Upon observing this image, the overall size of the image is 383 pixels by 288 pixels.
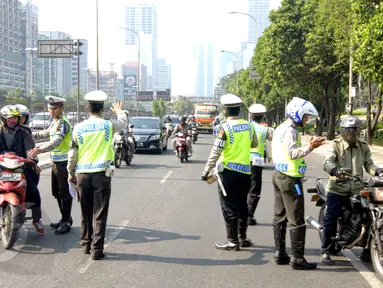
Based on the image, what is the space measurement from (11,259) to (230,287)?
2.56 m

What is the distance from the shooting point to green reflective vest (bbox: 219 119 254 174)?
6.10 metres

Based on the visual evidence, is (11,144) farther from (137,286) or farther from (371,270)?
(371,270)

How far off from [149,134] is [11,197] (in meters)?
14.7

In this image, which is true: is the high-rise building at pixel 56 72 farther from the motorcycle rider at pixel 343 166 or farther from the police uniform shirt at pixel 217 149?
the motorcycle rider at pixel 343 166

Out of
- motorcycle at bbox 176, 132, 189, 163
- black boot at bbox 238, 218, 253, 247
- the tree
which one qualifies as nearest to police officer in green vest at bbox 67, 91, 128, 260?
black boot at bbox 238, 218, 253, 247

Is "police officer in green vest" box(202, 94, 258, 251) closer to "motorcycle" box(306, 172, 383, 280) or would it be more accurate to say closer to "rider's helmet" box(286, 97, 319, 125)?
"rider's helmet" box(286, 97, 319, 125)

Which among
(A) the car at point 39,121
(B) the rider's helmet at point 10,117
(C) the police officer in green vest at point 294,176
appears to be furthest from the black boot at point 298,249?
(A) the car at point 39,121

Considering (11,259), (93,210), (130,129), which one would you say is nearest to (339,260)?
(93,210)

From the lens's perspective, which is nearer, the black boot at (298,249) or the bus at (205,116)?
the black boot at (298,249)

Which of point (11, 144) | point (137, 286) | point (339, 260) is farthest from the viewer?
point (11, 144)

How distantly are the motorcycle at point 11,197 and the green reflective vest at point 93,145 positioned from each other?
88 centimetres

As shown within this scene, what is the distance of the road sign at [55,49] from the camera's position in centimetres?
3134

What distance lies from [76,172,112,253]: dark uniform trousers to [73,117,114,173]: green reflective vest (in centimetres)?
9

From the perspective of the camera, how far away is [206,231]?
7207 millimetres
